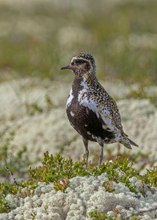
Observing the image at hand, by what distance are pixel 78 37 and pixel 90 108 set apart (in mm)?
24746

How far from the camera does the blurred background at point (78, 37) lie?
2105cm

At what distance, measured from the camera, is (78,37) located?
34.1 metres

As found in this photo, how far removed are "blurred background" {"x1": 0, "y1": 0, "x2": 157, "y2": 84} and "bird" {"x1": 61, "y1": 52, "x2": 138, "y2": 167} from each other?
271 inches

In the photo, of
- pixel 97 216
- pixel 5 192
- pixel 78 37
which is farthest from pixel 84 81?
pixel 78 37

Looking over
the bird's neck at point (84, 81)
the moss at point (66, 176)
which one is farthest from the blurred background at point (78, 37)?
the moss at point (66, 176)

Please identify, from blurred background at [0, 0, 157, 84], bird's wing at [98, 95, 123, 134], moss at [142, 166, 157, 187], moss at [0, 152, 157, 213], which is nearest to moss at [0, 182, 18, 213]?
moss at [0, 152, 157, 213]

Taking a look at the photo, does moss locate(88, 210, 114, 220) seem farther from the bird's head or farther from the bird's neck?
the bird's head

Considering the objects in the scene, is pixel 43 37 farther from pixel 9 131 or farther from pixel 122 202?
pixel 122 202

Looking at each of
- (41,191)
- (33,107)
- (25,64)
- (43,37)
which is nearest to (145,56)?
(25,64)

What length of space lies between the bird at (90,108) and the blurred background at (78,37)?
6896 mm

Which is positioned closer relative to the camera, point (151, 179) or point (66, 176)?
point (66, 176)

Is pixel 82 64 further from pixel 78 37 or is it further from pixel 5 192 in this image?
pixel 78 37

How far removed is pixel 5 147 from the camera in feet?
44.7

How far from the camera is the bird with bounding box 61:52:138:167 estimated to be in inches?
376
